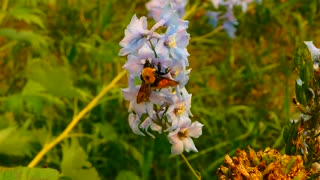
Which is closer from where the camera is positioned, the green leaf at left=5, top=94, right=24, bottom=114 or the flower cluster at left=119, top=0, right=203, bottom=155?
the flower cluster at left=119, top=0, right=203, bottom=155

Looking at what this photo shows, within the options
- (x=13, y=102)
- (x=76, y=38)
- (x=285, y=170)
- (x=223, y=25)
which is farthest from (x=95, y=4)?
(x=285, y=170)

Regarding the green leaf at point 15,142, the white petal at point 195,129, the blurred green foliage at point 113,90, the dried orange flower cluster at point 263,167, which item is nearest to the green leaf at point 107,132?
the blurred green foliage at point 113,90

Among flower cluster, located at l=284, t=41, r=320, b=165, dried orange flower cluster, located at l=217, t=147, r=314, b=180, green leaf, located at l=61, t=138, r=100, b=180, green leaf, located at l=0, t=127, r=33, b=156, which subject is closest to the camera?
dried orange flower cluster, located at l=217, t=147, r=314, b=180

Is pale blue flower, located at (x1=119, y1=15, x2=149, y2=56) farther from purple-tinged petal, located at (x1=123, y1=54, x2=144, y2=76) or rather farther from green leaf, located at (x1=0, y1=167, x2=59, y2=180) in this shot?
green leaf, located at (x1=0, y1=167, x2=59, y2=180)

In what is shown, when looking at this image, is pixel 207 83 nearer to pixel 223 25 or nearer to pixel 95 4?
pixel 223 25

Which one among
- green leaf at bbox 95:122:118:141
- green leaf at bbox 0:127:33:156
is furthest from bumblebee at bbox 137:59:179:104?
green leaf at bbox 95:122:118:141
